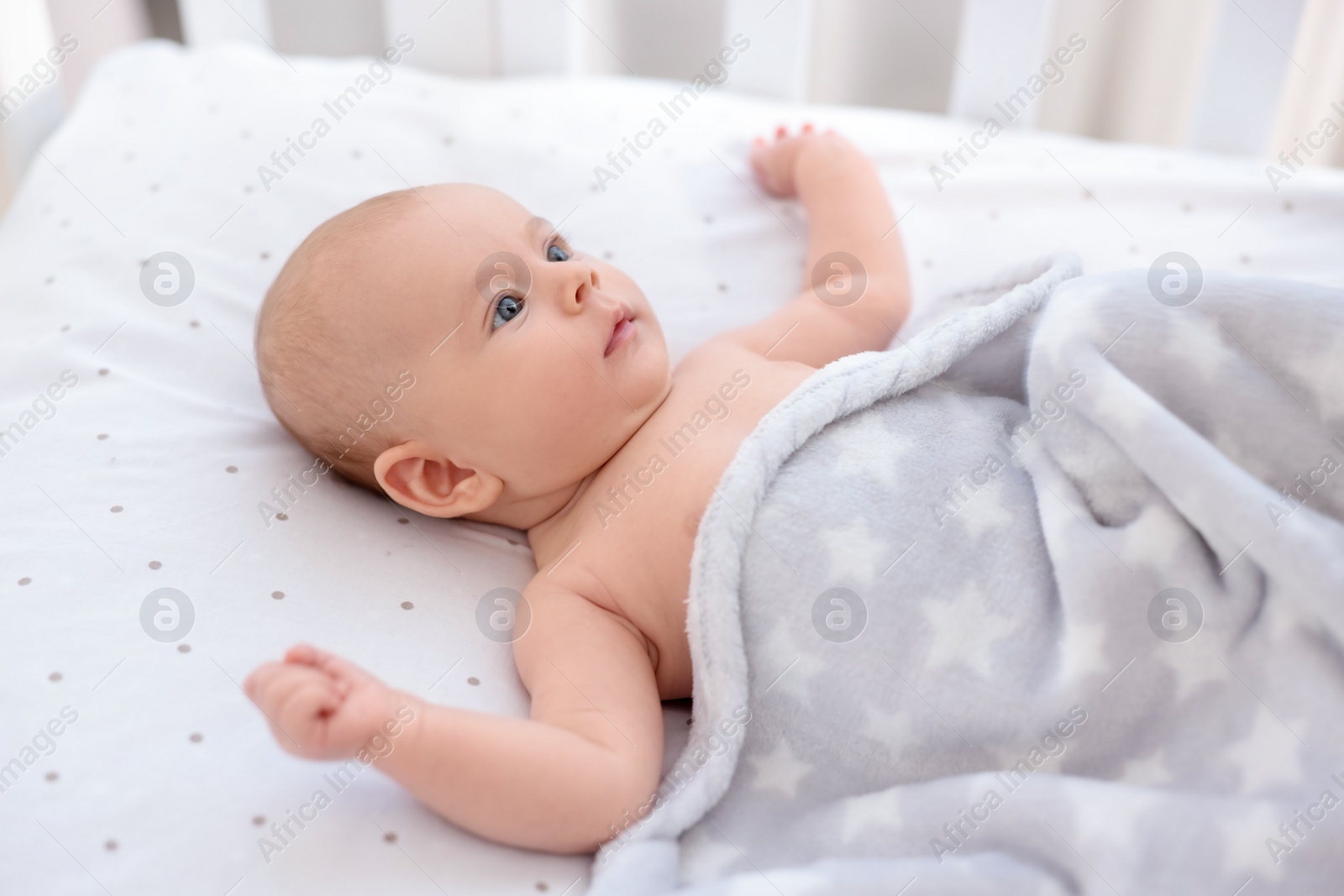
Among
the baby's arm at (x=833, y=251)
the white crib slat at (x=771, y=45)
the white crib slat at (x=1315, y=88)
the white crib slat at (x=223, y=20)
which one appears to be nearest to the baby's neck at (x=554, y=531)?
the baby's arm at (x=833, y=251)

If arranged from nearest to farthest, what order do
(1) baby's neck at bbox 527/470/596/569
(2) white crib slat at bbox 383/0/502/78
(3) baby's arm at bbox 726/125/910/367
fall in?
(1) baby's neck at bbox 527/470/596/569 → (3) baby's arm at bbox 726/125/910/367 → (2) white crib slat at bbox 383/0/502/78

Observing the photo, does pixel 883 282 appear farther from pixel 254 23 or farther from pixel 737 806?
pixel 254 23

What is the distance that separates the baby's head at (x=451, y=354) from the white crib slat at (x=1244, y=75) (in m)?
0.84

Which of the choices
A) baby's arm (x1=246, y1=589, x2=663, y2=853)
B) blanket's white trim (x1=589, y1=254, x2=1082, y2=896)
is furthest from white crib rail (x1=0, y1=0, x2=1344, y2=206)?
baby's arm (x1=246, y1=589, x2=663, y2=853)

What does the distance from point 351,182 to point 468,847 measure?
30.2 inches

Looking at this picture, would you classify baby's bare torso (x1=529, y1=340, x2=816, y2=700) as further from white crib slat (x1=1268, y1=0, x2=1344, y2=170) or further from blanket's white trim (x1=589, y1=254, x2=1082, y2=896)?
white crib slat (x1=1268, y1=0, x2=1344, y2=170)

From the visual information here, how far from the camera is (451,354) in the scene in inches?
33.6

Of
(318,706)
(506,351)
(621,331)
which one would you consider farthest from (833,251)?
(318,706)

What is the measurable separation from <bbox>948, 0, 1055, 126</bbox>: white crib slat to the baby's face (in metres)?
0.67

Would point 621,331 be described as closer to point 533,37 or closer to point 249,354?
point 249,354

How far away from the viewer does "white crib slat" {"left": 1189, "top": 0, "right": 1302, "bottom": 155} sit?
1.20m

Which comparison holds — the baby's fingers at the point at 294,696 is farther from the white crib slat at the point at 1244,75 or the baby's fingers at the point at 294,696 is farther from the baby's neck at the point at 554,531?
the white crib slat at the point at 1244,75

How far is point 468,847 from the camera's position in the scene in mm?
699

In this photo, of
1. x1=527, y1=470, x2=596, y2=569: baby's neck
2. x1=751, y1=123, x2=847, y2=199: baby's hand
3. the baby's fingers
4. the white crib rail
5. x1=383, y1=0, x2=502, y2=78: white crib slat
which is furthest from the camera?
x1=383, y1=0, x2=502, y2=78: white crib slat
